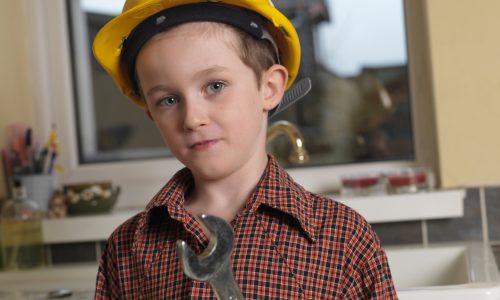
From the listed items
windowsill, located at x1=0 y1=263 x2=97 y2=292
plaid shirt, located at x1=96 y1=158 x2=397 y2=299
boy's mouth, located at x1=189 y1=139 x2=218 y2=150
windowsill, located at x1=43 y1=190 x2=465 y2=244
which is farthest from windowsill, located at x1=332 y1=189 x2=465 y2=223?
boy's mouth, located at x1=189 y1=139 x2=218 y2=150

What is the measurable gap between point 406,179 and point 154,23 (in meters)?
0.99

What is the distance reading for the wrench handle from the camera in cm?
67

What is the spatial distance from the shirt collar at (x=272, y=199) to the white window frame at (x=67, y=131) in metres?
0.97

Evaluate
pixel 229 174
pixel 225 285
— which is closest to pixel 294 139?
pixel 229 174

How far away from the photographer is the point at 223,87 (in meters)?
0.88

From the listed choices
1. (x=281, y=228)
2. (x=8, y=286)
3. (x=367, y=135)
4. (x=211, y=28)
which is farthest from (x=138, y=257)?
(x=367, y=135)

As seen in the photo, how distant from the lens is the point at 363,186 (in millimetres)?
1779

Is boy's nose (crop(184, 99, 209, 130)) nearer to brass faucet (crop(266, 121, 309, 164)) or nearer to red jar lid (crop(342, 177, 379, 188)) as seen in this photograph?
brass faucet (crop(266, 121, 309, 164))

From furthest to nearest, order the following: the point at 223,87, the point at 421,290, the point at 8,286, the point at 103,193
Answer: the point at 103,193
the point at 8,286
the point at 421,290
the point at 223,87

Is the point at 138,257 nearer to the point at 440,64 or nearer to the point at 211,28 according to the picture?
the point at 211,28

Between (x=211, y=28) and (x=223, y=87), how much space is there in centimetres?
7

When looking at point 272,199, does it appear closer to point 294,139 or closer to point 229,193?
point 229,193

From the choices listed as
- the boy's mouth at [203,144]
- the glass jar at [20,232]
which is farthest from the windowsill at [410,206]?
the boy's mouth at [203,144]

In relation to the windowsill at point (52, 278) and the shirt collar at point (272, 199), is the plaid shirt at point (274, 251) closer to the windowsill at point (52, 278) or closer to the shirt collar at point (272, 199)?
the shirt collar at point (272, 199)
